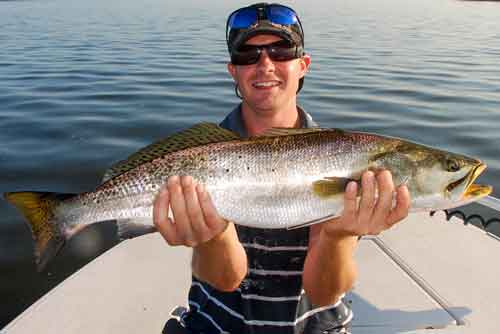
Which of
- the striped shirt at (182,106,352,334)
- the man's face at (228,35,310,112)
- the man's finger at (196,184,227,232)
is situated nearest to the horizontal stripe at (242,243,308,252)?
the striped shirt at (182,106,352,334)

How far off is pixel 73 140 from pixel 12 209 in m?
3.92

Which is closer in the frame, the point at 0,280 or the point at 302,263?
the point at 302,263

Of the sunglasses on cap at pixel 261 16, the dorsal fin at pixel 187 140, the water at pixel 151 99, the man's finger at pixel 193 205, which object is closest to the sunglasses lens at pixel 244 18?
the sunglasses on cap at pixel 261 16

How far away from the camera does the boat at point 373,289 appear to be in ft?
15.1

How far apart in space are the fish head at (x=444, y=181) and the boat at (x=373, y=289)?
155cm

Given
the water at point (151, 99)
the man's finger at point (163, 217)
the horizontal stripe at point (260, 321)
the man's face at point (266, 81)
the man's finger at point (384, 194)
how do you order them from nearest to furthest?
1. the man's finger at point (384, 194)
2. the man's finger at point (163, 217)
3. the horizontal stripe at point (260, 321)
4. the man's face at point (266, 81)
5. the water at point (151, 99)

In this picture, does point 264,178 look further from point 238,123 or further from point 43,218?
point 43,218

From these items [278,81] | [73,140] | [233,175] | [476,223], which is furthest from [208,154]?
[73,140]

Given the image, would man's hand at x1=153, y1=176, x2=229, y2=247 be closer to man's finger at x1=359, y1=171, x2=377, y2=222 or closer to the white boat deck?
man's finger at x1=359, y1=171, x2=377, y2=222

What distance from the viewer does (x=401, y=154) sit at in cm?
354

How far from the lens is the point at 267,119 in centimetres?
458

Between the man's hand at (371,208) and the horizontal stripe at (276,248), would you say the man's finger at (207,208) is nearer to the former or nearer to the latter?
the horizontal stripe at (276,248)

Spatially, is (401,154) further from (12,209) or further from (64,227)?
(12,209)

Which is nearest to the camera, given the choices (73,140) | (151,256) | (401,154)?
(401,154)
